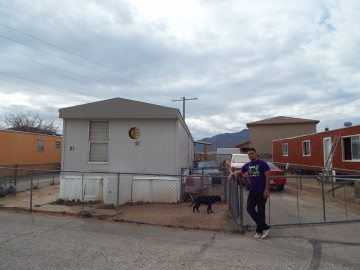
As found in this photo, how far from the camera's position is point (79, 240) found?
7.10 metres

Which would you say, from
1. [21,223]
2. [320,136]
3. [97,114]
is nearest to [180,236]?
[21,223]

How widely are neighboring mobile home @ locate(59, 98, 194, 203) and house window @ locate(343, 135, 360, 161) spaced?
949cm

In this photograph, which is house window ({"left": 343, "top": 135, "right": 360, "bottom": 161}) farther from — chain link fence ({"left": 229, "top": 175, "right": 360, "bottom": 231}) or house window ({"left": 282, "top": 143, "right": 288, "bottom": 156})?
house window ({"left": 282, "top": 143, "right": 288, "bottom": 156})

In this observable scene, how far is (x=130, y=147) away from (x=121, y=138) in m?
0.43

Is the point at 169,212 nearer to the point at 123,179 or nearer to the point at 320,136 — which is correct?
the point at 123,179

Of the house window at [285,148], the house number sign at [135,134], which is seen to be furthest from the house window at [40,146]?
the house window at [285,148]

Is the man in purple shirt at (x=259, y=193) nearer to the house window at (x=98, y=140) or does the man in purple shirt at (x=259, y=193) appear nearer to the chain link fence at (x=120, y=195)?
the chain link fence at (x=120, y=195)

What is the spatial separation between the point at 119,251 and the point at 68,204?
18.2 ft

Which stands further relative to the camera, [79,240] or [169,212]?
[169,212]

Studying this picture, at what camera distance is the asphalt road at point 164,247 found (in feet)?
18.8

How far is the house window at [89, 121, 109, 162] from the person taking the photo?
1306cm

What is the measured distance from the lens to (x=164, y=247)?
670 centimetres

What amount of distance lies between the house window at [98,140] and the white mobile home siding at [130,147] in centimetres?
16

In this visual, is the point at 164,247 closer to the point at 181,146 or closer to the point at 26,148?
the point at 181,146
